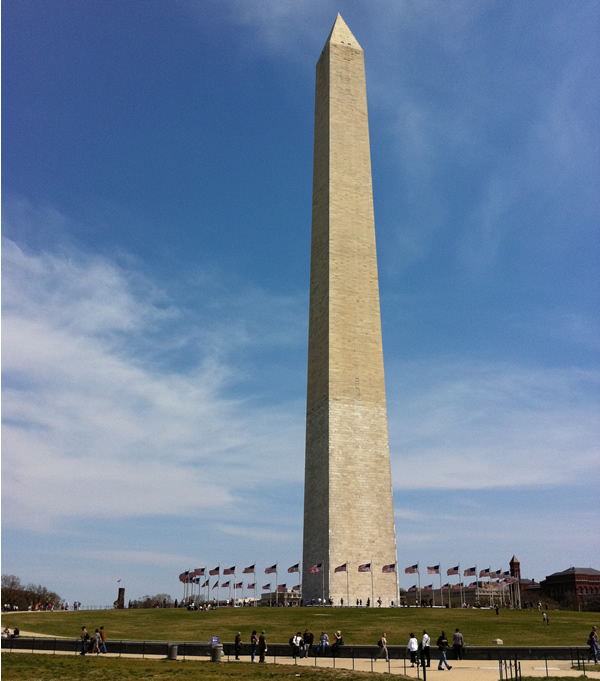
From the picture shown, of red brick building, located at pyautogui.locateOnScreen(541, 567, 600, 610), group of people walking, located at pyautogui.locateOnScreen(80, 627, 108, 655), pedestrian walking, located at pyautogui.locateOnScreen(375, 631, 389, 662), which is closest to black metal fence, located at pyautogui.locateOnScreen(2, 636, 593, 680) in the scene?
pedestrian walking, located at pyautogui.locateOnScreen(375, 631, 389, 662)

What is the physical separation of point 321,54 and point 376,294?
26911mm

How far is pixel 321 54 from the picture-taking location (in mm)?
72375

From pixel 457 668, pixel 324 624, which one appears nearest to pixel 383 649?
pixel 457 668

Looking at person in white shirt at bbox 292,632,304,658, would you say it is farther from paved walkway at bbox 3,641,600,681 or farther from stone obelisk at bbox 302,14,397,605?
stone obelisk at bbox 302,14,397,605

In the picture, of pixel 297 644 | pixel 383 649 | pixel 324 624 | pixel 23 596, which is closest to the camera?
pixel 383 649

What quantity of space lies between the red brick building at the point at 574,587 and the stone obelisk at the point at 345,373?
85.6 m

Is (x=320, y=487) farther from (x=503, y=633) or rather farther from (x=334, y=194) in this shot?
(x=334, y=194)

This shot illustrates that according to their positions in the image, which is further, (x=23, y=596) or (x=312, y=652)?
(x=23, y=596)

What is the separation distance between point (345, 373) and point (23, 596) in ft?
171

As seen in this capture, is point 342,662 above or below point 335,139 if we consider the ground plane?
below

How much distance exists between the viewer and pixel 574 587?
5128 inches

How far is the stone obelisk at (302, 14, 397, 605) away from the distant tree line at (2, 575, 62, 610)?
1528 inches

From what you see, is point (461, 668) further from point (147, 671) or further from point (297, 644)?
point (147, 671)

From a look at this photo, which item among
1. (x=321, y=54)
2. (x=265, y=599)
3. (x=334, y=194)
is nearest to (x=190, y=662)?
(x=334, y=194)
